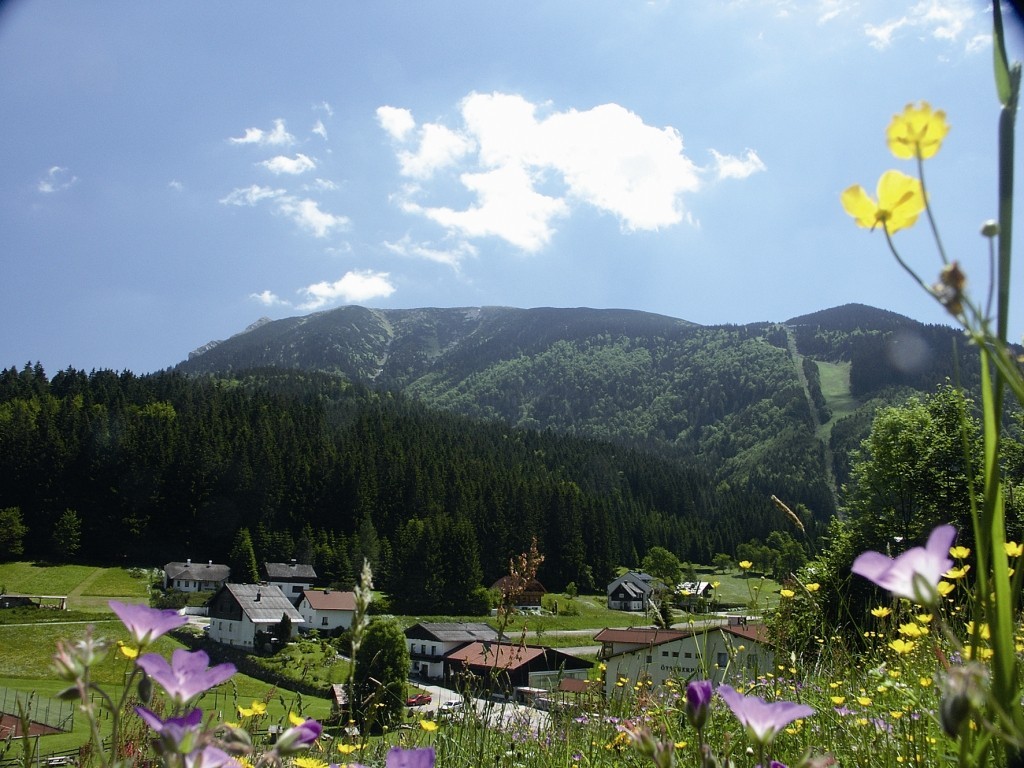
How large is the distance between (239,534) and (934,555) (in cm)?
7580

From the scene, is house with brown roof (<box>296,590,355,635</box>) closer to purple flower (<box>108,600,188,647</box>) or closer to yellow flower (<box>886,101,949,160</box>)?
purple flower (<box>108,600,188,647</box>)

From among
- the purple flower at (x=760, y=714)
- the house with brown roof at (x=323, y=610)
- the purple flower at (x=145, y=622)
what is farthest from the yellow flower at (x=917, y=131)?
the house with brown roof at (x=323, y=610)

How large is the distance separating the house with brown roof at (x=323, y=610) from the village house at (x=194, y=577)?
1026 centimetres

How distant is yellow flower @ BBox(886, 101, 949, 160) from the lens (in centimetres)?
71

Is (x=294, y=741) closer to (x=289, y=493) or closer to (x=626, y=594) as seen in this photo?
(x=626, y=594)

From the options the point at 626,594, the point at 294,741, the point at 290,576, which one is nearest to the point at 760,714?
the point at 294,741

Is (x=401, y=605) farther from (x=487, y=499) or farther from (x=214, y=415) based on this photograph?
(x=214, y=415)

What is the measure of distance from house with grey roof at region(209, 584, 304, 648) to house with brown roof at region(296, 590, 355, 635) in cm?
251

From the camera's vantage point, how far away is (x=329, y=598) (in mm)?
55781

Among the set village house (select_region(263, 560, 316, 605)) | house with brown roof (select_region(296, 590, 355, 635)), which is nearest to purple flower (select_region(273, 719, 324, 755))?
house with brown roof (select_region(296, 590, 355, 635))

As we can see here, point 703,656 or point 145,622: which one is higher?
point 145,622

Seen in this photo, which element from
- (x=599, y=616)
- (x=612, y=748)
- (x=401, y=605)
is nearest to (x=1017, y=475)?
(x=612, y=748)

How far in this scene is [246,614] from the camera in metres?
45.1

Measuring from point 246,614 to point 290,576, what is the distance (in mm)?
21287
